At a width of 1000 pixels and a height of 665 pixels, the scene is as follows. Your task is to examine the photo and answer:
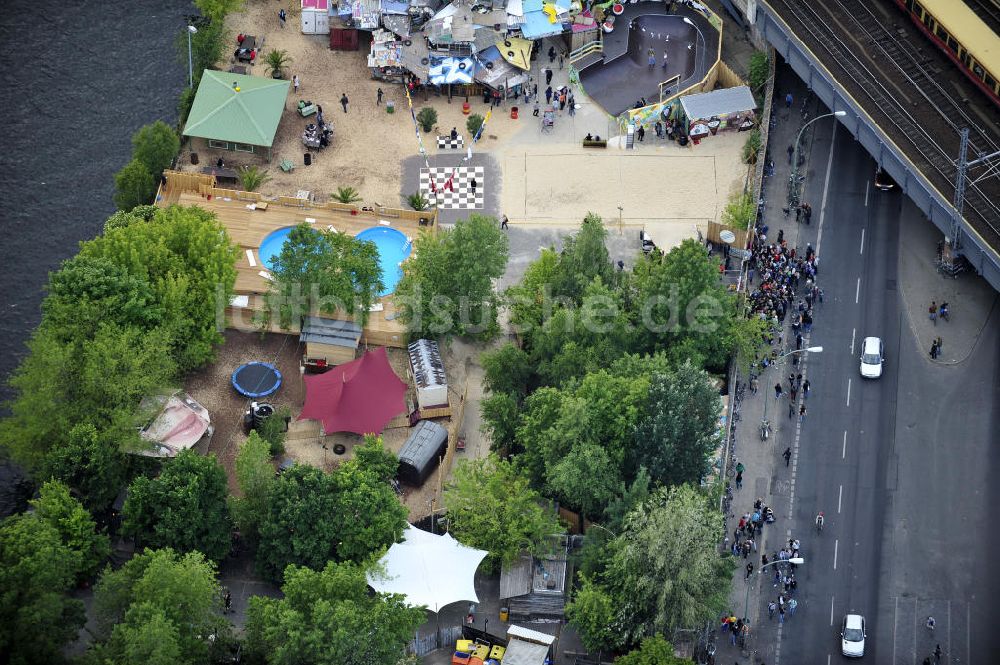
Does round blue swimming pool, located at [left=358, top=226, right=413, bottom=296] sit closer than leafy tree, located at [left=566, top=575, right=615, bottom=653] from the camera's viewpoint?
No

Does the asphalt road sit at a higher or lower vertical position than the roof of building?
lower

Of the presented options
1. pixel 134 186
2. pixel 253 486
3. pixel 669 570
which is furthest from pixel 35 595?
pixel 134 186

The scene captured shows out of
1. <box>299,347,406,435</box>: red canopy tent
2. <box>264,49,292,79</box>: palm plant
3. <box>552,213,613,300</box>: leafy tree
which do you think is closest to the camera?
<box>299,347,406,435</box>: red canopy tent

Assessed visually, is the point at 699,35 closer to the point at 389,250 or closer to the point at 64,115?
the point at 389,250

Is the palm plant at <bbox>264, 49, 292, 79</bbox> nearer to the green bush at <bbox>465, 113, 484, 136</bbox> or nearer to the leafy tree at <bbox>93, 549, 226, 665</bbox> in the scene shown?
the green bush at <bbox>465, 113, 484, 136</bbox>

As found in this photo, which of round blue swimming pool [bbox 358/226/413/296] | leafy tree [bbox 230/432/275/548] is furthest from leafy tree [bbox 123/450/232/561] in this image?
round blue swimming pool [bbox 358/226/413/296]


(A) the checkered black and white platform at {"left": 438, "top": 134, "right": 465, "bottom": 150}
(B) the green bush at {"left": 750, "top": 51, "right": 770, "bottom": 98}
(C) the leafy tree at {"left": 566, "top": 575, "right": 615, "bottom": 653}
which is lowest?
(C) the leafy tree at {"left": 566, "top": 575, "right": 615, "bottom": 653}

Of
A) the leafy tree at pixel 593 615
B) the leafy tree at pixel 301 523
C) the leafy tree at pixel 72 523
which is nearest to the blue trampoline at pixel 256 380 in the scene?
the leafy tree at pixel 301 523
